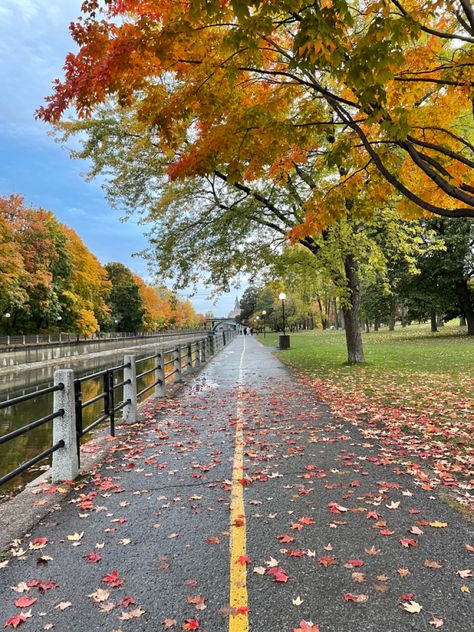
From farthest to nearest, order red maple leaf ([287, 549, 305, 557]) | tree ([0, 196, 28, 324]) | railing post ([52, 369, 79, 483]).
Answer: tree ([0, 196, 28, 324])
railing post ([52, 369, 79, 483])
red maple leaf ([287, 549, 305, 557])

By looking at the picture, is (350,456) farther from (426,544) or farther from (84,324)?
(84,324)

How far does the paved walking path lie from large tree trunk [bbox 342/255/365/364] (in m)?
11.7

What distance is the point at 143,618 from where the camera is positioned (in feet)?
9.64

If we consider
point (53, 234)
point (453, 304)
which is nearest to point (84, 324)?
point (53, 234)

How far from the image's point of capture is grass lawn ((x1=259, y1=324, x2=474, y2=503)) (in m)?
6.11

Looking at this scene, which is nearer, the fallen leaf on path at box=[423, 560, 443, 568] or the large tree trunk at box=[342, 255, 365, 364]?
the fallen leaf on path at box=[423, 560, 443, 568]

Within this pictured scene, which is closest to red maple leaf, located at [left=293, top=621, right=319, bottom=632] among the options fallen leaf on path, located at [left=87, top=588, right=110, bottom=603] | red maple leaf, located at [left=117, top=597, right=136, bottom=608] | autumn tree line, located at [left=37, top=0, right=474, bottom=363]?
red maple leaf, located at [left=117, top=597, right=136, bottom=608]

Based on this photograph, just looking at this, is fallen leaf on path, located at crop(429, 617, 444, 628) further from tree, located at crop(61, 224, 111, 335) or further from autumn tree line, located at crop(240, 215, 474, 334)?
tree, located at crop(61, 224, 111, 335)

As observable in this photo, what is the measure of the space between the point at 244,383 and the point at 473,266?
2345 cm

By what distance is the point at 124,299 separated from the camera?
88.1m

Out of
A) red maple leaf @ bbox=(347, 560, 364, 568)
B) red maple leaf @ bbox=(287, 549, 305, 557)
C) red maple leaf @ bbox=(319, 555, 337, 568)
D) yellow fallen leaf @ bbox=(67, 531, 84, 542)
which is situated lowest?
red maple leaf @ bbox=(347, 560, 364, 568)

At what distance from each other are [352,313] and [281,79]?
11.2 m

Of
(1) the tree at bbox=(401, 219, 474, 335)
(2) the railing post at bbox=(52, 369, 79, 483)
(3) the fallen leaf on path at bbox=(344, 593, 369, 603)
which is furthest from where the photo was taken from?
(1) the tree at bbox=(401, 219, 474, 335)

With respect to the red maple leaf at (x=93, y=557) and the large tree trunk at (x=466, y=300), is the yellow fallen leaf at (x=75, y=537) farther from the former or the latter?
the large tree trunk at (x=466, y=300)
